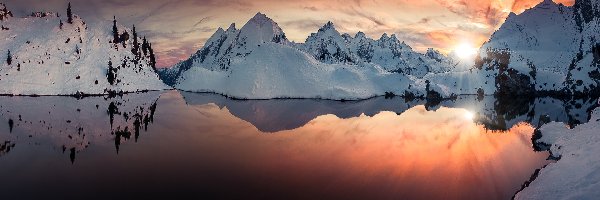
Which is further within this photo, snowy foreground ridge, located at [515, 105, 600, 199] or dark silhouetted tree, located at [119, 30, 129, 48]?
dark silhouetted tree, located at [119, 30, 129, 48]

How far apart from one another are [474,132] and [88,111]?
6393cm

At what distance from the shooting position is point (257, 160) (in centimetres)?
3641

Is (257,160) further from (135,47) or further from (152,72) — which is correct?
(152,72)

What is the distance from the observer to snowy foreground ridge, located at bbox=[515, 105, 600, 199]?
939 inches

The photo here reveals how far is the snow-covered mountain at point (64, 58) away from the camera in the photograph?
132875 millimetres

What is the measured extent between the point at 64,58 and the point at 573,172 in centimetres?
15171

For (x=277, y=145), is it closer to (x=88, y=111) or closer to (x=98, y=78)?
(x=88, y=111)

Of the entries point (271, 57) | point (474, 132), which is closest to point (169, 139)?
point (474, 132)

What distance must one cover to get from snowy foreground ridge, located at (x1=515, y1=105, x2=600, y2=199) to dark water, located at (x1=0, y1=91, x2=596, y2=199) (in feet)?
5.06

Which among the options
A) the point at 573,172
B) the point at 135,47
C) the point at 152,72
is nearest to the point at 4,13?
the point at 135,47

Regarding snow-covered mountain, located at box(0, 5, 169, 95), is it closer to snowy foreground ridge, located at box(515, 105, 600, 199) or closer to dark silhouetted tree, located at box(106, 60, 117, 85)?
dark silhouetted tree, located at box(106, 60, 117, 85)

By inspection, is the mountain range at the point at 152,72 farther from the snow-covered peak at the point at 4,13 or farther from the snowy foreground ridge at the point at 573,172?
the snowy foreground ridge at the point at 573,172

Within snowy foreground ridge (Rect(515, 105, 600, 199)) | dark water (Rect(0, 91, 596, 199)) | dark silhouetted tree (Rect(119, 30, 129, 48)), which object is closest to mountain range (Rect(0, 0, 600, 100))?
dark silhouetted tree (Rect(119, 30, 129, 48))

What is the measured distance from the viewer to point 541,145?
1839 inches
